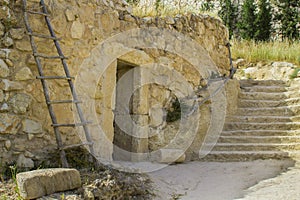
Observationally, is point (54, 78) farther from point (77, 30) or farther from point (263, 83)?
point (263, 83)

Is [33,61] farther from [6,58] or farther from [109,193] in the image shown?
[109,193]

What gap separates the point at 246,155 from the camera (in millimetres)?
4676

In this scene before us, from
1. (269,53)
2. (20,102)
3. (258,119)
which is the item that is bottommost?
(258,119)

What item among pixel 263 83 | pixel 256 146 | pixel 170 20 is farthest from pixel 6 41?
pixel 263 83

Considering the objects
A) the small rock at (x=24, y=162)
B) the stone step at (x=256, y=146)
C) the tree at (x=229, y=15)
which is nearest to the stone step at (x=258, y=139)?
the stone step at (x=256, y=146)

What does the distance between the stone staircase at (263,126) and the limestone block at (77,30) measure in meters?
2.45

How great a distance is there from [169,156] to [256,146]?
1.31m

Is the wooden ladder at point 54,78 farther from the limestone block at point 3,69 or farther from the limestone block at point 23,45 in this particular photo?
the limestone block at point 3,69

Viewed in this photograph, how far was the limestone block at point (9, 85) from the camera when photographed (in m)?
3.14

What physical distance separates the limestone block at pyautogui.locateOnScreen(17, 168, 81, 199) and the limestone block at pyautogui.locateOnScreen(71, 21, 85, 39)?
64.9 inches

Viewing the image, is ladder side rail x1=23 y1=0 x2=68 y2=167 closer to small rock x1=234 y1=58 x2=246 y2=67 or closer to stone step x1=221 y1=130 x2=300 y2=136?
stone step x1=221 y1=130 x2=300 y2=136

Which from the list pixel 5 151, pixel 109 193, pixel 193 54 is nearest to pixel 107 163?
pixel 109 193

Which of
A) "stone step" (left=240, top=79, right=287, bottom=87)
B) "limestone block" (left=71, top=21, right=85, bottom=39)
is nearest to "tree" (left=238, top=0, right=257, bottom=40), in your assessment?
"stone step" (left=240, top=79, right=287, bottom=87)

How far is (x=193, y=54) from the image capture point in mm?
5695
